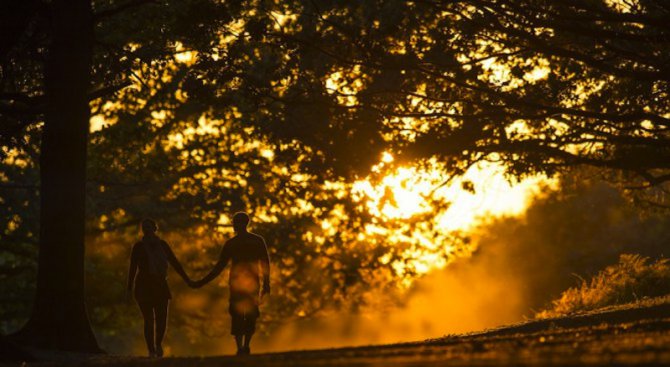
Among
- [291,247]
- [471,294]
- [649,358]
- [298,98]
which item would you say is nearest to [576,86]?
[298,98]

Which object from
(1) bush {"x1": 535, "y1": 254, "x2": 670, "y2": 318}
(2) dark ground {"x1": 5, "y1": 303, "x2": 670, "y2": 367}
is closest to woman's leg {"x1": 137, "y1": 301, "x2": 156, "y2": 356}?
(2) dark ground {"x1": 5, "y1": 303, "x2": 670, "y2": 367}

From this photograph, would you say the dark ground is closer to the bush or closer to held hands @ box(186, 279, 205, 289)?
held hands @ box(186, 279, 205, 289)

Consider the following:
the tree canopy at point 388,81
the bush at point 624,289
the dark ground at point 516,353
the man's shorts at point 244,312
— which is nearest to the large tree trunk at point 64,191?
the tree canopy at point 388,81

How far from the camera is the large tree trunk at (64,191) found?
17.3 m

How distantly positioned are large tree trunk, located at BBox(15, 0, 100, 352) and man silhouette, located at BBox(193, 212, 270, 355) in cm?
265

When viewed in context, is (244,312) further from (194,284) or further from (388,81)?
(388,81)

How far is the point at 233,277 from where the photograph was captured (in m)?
15.9

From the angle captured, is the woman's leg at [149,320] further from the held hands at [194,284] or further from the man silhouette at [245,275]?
the man silhouette at [245,275]

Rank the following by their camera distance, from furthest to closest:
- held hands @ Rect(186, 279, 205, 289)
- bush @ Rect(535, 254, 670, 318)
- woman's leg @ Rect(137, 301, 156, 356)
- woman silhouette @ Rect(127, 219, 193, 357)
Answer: bush @ Rect(535, 254, 670, 318)
held hands @ Rect(186, 279, 205, 289)
woman's leg @ Rect(137, 301, 156, 356)
woman silhouette @ Rect(127, 219, 193, 357)

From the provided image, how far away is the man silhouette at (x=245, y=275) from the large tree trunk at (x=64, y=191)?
2645 millimetres

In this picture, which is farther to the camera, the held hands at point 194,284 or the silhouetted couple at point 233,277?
the held hands at point 194,284

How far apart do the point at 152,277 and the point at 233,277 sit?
1200 mm

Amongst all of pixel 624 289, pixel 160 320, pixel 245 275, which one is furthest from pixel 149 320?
pixel 624 289

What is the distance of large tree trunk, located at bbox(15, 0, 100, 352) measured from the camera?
17.3m
